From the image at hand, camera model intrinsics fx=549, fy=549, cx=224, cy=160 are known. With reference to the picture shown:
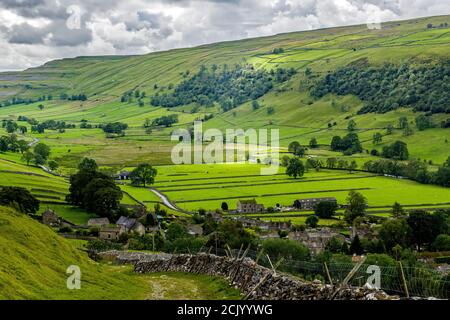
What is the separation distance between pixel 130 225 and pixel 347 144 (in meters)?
119

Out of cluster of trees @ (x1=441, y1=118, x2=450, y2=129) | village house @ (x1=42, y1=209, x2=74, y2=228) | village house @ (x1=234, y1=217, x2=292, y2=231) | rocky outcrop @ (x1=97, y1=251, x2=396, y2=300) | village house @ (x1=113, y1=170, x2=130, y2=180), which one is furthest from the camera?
cluster of trees @ (x1=441, y1=118, x2=450, y2=129)

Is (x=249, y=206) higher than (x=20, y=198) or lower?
lower

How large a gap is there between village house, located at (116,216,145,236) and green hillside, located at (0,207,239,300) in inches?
1977

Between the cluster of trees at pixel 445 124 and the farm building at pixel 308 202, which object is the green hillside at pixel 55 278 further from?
the cluster of trees at pixel 445 124

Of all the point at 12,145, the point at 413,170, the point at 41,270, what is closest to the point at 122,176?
the point at 12,145

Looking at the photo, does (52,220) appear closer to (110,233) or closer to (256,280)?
(110,233)

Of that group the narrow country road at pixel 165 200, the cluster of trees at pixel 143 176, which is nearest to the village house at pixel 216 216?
the narrow country road at pixel 165 200

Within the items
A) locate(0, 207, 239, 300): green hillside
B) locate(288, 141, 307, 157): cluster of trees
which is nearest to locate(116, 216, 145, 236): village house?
locate(0, 207, 239, 300): green hillside

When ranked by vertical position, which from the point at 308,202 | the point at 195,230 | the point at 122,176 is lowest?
the point at 195,230

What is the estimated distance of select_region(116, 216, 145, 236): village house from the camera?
84200 mm

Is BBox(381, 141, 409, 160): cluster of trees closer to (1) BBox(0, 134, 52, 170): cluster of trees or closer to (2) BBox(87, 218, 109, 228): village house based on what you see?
(1) BBox(0, 134, 52, 170): cluster of trees

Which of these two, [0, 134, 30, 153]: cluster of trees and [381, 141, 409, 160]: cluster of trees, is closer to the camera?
[0, 134, 30, 153]: cluster of trees

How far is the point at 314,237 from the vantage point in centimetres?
8412
